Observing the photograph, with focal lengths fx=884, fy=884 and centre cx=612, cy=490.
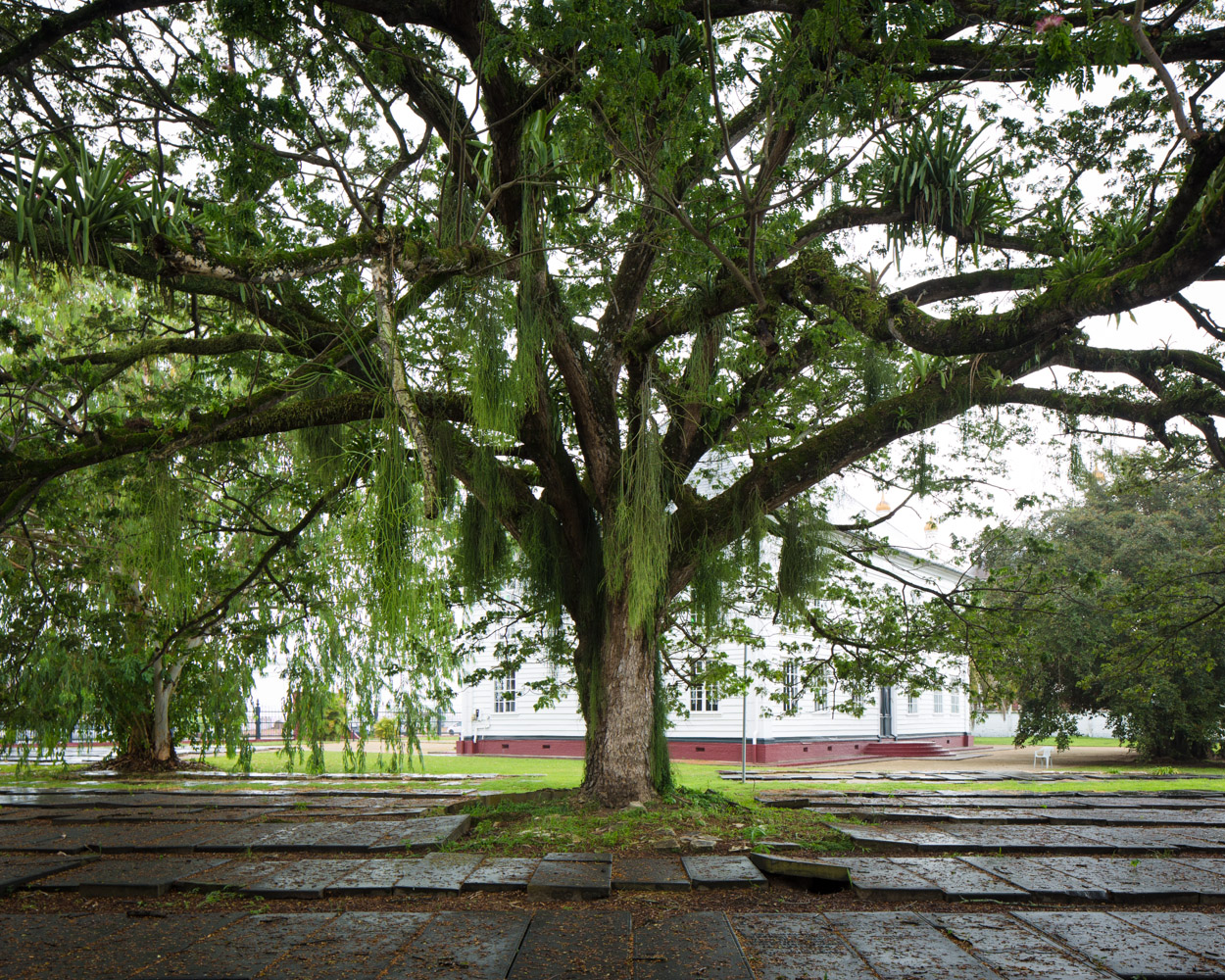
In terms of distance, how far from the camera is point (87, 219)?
155 inches

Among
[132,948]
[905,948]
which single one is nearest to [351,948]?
[132,948]

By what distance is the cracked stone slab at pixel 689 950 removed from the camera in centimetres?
317

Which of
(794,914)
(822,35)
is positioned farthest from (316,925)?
(822,35)

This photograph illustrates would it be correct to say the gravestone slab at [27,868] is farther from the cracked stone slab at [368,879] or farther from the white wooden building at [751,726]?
the white wooden building at [751,726]

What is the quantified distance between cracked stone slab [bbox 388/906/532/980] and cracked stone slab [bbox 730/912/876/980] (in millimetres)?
938

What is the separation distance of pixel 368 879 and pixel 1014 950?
3.11 meters

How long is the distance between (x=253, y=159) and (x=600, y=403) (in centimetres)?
290

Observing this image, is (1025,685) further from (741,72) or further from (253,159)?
(253,159)

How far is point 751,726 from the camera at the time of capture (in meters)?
18.0

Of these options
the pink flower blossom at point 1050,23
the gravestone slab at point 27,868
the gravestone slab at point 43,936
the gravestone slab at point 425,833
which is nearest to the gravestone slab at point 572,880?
the gravestone slab at point 425,833

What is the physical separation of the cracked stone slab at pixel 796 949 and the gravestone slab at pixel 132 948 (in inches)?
89.0

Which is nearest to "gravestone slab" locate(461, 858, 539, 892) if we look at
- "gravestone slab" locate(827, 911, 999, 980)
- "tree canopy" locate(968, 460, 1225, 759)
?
"gravestone slab" locate(827, 911, 999, 980)

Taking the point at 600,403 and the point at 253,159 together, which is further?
the point at 600,403

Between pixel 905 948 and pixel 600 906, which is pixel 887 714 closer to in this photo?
pixel 600 906
